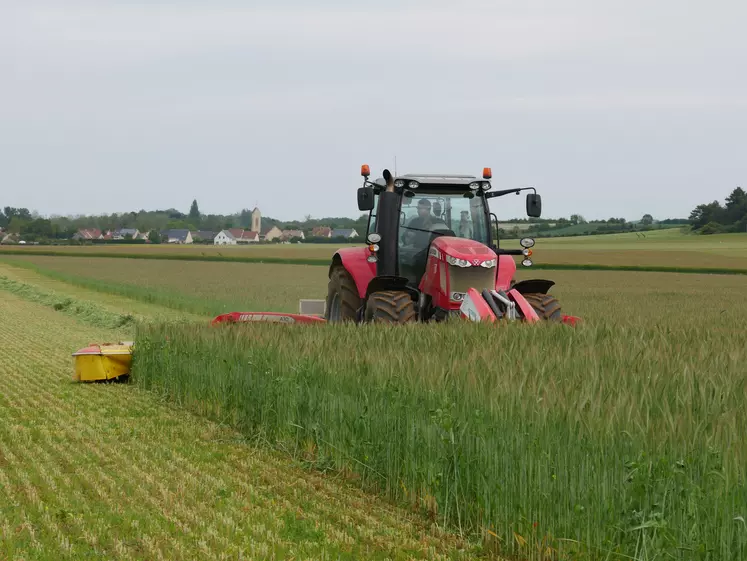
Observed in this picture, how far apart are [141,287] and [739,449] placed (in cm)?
3003

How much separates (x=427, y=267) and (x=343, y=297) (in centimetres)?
170

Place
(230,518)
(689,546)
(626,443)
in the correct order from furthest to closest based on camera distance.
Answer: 1. (230,518)
2. (626,443)
3. (689,546)

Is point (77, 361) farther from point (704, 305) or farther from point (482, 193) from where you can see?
point (704, 305)

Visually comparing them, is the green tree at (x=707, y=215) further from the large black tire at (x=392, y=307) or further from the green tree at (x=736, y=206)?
the large black tire at (x=392, y=307)

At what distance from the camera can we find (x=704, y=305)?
2194 centimetres

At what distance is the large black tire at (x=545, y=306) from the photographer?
35.7 feet

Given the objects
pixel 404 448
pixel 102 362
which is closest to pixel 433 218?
pixel 102 362

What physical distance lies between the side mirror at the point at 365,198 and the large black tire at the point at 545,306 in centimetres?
236

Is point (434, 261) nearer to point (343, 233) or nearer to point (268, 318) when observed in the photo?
point (268, 318)

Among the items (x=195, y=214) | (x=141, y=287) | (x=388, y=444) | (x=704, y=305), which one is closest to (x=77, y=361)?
(x=388, y=444)

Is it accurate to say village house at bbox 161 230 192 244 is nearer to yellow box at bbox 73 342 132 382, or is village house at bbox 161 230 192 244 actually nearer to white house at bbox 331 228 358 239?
white house at bbox 331 228 358 239

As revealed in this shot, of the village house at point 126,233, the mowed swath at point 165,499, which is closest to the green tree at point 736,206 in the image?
the village house at point 126,233

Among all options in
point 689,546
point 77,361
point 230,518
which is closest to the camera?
point 689,546

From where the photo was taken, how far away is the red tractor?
9.99m
